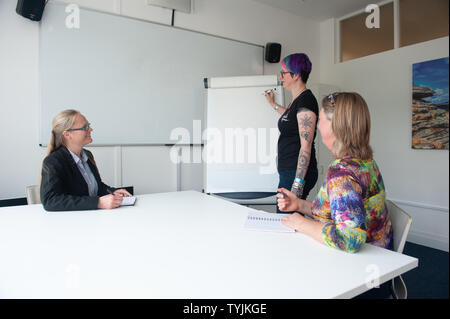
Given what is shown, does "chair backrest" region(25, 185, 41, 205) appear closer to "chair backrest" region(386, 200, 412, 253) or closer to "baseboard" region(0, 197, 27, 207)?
"baseboard" region(0, 197, 27, 207)

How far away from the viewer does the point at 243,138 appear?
124 inches

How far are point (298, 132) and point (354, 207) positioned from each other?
1.15m

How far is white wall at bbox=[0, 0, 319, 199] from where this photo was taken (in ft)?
8.26

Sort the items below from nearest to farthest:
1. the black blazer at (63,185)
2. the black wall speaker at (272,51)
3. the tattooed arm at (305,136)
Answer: the black blazer at (63,185) < the tattooed arm at (305,136) < the black wall speaker at (272,51)

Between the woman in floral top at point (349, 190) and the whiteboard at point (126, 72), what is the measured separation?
224 centimetres

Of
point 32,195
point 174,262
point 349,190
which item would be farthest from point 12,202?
point 349,190

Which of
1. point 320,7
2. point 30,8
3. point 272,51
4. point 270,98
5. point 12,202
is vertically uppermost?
point 320,7

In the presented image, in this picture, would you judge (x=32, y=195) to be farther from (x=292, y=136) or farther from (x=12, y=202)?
(x=292, y=136)

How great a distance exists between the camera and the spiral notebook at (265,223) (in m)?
1.27

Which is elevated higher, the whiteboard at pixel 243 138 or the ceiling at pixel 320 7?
the ceiling at pixel 320 7

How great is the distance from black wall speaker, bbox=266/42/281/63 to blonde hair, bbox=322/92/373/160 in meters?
2.95

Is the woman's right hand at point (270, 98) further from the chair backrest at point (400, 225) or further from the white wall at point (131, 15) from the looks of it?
the chair backrest at point (400, 225)

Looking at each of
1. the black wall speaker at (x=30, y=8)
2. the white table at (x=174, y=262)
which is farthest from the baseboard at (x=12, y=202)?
the black wall speaker at (x=30, y=8)
